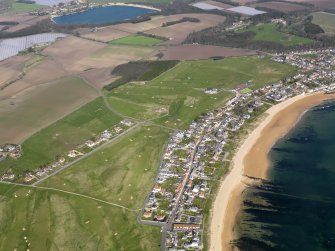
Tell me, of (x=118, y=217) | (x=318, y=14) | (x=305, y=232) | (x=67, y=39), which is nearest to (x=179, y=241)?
(x=118, y=217)

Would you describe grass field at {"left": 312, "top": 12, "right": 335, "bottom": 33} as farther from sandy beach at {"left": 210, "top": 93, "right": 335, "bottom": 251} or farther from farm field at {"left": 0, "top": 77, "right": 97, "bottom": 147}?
farm field at {"left": 0, "top": 77, "right": 97, "bottom": 147}

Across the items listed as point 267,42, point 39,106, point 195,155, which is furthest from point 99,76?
point 267,42

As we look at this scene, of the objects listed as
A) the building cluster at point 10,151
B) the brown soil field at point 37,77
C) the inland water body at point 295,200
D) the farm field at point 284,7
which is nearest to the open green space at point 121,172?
the building cluster at point 10,151

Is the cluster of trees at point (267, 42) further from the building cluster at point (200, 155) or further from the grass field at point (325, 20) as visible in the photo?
the building cluster at point (200, 155)

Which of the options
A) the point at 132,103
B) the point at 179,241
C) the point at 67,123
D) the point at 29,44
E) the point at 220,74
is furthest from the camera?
the point at 29,44

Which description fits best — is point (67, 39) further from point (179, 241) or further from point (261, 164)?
point (179, 241)
